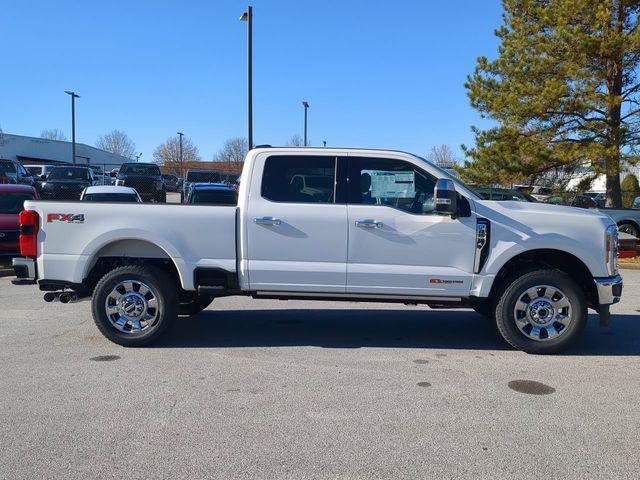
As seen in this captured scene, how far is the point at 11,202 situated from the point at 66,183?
1073cm

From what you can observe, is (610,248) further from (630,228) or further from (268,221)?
(630,228)

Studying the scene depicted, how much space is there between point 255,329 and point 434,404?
2.94 metres

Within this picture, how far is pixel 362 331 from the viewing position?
6742mm

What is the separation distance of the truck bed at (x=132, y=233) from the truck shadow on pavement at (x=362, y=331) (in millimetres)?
1023

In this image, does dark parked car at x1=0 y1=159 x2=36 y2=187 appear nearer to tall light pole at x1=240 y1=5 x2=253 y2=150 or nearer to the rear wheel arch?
tall light pole at x1=240 y1=5 x2=253 y2=150

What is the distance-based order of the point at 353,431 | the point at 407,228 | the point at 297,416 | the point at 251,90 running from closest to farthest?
1. the point at 353,431
2. the point at 297,416
3. the point at 407,228
4. the point at 251,90

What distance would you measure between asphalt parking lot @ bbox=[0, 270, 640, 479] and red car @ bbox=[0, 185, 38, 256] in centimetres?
451

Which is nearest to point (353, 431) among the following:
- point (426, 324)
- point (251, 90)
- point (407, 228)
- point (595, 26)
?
point (407, 228)

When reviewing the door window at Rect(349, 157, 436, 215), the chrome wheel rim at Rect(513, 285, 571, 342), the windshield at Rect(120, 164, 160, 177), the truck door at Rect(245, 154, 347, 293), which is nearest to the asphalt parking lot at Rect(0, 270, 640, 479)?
the chrome wheel rim at Rect(513, 285, 571, 342)

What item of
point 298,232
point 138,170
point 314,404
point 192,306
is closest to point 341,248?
point 298,232

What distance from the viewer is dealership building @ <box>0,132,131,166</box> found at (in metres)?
68.1

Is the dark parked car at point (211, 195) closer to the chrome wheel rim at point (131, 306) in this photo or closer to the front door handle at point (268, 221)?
the chrome wheel rim at point (131, 306)

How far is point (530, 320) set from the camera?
568 centimetres

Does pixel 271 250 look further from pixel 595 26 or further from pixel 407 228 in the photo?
pixel 595 26
